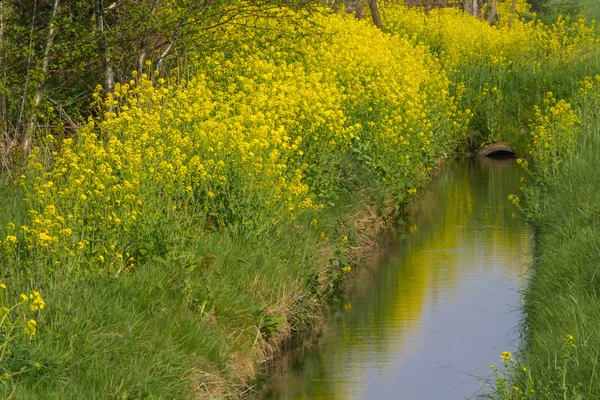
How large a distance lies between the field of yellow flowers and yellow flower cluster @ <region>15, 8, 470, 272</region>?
3 centimetres

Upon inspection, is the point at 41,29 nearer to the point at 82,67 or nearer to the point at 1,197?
the point at 82,67

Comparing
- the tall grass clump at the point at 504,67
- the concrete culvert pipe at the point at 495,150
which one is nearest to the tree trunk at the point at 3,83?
the tall grass clump at the point at 504,67

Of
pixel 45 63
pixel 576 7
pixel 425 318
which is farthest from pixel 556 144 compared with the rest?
pixel 576 7

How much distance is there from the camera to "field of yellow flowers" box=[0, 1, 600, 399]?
7418 mm

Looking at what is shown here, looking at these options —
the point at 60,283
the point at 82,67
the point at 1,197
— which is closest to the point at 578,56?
the point at 82,67

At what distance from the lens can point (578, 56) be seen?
85.0 ft

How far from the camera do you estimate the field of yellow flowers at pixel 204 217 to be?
742 cm

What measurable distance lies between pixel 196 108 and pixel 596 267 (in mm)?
4155

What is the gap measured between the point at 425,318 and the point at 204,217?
2.68m

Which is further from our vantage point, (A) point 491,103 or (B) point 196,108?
(A) point 491,103

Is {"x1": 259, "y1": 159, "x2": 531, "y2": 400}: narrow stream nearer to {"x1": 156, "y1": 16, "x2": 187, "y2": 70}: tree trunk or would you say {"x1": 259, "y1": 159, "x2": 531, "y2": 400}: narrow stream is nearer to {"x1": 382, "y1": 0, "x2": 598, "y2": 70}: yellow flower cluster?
{"x1": 156, "y1": 16, "x2": 187, "y2": 70}: tree trunk

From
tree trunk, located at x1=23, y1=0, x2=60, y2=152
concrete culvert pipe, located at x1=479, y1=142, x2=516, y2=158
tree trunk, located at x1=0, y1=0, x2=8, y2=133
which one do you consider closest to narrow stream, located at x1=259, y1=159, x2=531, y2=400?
tree trunk, located at x1=23, y1=0, x2=60, y2=152

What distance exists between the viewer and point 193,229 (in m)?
9.60

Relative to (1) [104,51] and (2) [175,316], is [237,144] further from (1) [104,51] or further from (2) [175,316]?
(1) [104,51]
